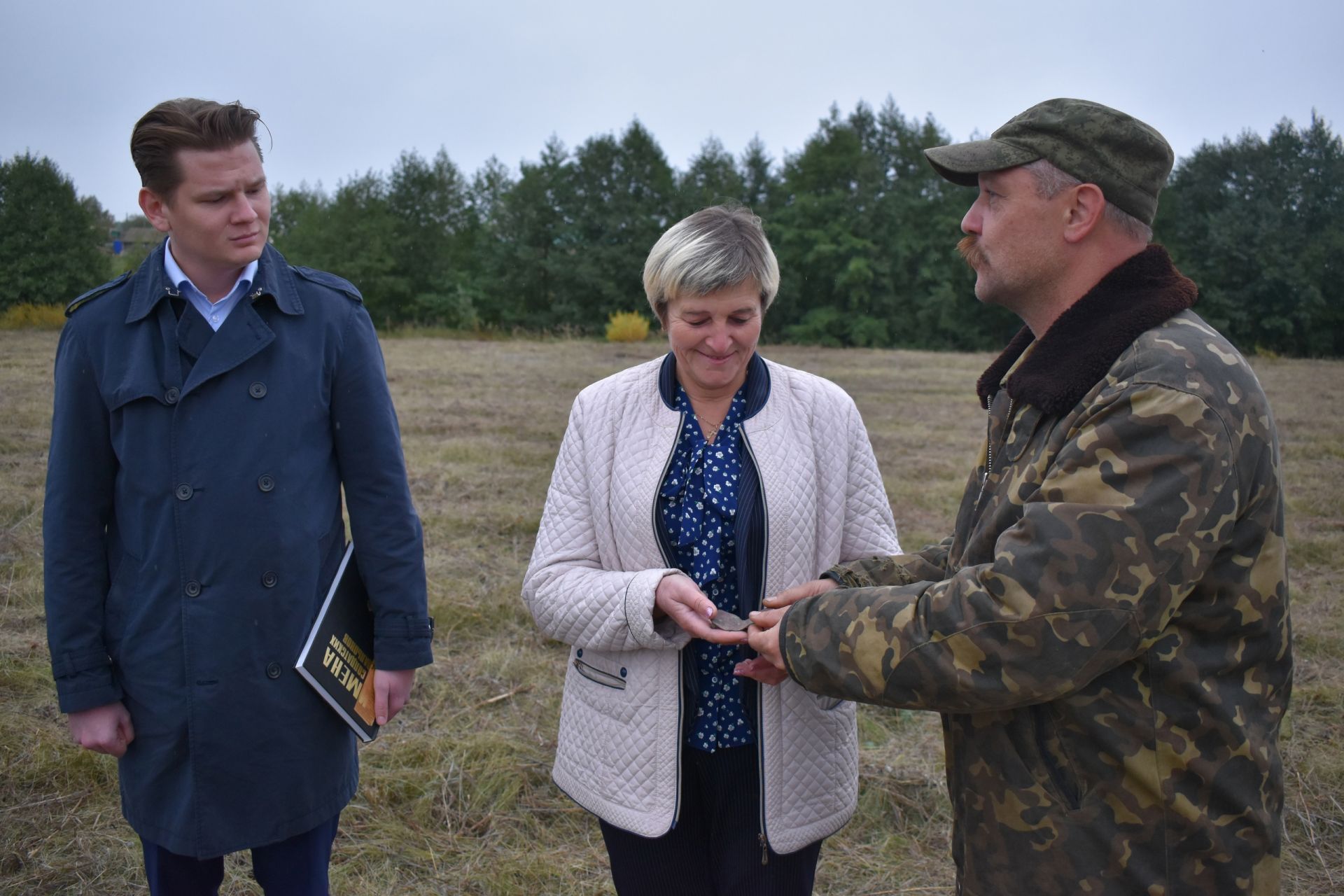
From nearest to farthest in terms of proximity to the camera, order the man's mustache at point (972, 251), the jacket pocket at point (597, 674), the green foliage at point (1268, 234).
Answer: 1. the man's mustache at point (972, 251)
2. the jacket pocket at point (597, 674)
3. the green foliage at point (1268, 234)

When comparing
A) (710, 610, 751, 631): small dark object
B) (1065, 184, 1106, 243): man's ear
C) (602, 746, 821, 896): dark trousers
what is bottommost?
(602, 746, 821, 896): dark trousers

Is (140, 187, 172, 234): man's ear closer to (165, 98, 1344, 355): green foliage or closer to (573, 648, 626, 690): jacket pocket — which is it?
(573, 648, 626, 690): jacket pocket

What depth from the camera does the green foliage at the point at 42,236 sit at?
26.9 ft

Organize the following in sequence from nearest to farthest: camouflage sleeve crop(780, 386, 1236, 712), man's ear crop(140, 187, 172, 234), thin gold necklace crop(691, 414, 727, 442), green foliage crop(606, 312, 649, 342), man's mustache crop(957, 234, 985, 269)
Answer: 1. camouflage sleeve crop(780, 386, 1236, 712)
2. man's mustache crop(957, 234, 985, 269)
3. man's ear crop(140, 187, 172, 234)
4. thin gold necklace crop(691, 414, 727, 442)
5. green foliage crop(606, 312, 649, 342)

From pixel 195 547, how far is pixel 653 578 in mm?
902

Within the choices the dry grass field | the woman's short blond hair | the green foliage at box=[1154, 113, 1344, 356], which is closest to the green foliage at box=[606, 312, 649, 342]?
the green foliage at box=[1154, 113, 1344, 356]

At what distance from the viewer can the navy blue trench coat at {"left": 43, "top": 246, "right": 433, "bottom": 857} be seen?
79.4 inches

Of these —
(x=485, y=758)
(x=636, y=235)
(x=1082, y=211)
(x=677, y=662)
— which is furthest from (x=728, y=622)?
(x=636, y=235)

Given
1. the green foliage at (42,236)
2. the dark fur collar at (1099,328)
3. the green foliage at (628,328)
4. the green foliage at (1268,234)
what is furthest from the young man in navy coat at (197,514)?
the green foliage at (1268,234)

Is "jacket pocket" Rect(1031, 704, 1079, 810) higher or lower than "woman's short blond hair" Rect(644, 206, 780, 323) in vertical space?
lower

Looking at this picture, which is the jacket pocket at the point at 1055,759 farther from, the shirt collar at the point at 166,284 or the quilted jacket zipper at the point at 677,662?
the shirt collar at the point at 166,284

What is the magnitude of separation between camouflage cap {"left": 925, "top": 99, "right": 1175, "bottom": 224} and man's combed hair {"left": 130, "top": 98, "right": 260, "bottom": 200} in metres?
1.46

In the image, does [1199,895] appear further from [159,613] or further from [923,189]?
[923,189]

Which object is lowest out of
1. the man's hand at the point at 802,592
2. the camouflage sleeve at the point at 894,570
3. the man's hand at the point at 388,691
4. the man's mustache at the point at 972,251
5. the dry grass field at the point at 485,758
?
the dry grass field at the point at 485,758
